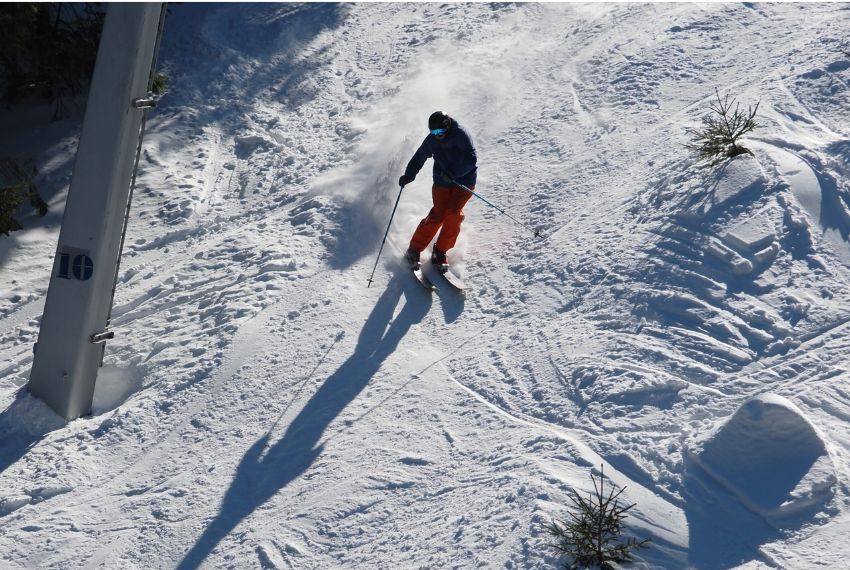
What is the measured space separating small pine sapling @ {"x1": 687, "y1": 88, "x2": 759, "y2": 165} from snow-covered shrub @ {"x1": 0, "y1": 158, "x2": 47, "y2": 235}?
272 inches

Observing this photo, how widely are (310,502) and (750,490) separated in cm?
310

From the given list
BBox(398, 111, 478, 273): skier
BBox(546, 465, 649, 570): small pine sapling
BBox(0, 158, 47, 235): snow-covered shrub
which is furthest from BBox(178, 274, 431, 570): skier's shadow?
BBox(0, 158, 47, 235): snow-covered shrub

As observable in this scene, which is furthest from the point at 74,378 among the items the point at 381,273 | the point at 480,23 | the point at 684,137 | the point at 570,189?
the point at 480,23

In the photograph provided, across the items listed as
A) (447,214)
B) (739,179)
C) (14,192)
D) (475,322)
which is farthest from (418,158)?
(14,192)

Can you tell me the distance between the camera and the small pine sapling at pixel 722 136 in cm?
867

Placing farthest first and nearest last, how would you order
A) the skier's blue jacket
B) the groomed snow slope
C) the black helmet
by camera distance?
the skier's blue jacket, the black helmet, the groomed snow slope

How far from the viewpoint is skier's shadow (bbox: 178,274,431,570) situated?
21.3 ft

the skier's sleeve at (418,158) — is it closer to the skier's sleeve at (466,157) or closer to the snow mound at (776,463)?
the skier's sleeve at (466,157)

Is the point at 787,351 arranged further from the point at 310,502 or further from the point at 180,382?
the point at 180,382

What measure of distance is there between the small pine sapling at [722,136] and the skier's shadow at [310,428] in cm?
318

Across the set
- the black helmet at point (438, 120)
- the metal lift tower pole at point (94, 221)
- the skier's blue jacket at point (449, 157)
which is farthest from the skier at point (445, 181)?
the metal lift tower pole at point (94, 221)

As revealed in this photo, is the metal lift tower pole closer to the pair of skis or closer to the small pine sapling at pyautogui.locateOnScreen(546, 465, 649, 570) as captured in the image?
the pair of skis

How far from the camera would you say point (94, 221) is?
24.1ft

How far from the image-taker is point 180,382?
7.62 metres
